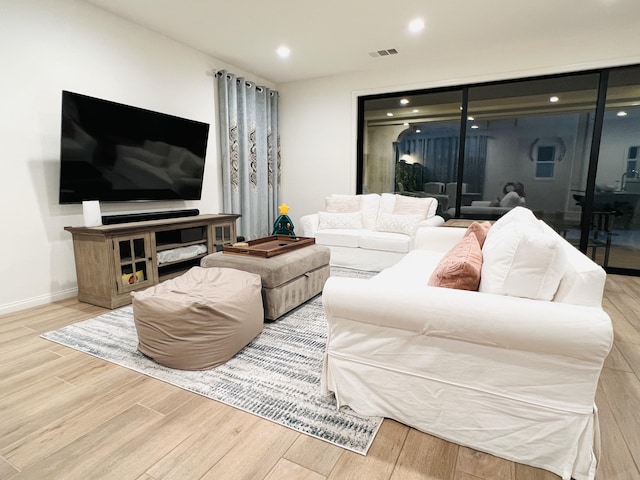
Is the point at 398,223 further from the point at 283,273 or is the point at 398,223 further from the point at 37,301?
the point at 37,301

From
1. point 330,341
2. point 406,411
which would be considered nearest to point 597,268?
point 406,411

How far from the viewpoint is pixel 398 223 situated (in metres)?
4.17

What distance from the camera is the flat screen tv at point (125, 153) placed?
2.84m

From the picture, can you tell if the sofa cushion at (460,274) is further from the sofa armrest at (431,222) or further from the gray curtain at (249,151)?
the gray curtain at (249,151)

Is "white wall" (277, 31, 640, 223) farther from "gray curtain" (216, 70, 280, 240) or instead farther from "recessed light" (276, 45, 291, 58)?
"recessed light" (276, 45, 291, 58)

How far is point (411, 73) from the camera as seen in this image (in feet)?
15.1

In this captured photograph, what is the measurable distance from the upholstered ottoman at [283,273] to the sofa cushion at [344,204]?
1.71 meters

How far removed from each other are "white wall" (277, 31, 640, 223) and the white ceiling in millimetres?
64

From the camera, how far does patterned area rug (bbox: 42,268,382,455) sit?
4.88ft

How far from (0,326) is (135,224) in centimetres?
116

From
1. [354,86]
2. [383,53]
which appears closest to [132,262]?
[383,53]

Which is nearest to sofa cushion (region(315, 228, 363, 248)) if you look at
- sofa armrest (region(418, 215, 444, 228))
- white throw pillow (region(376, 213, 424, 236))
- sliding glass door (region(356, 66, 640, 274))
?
white throw pillow (region(376, 213, 424, 236))

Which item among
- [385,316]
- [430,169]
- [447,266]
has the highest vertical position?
[430,169]

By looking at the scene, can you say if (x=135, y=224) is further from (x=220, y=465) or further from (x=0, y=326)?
(x=220, y=465)
